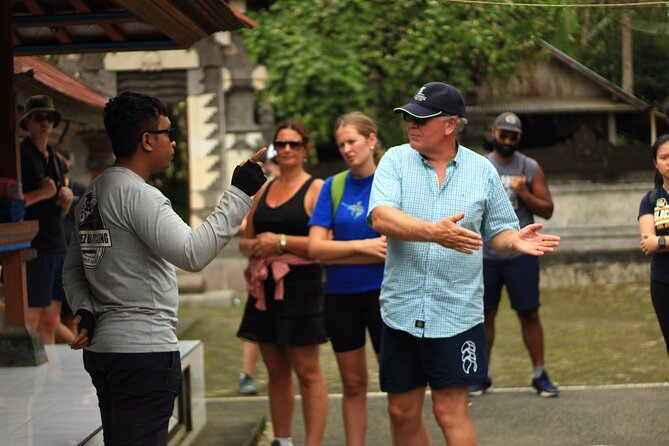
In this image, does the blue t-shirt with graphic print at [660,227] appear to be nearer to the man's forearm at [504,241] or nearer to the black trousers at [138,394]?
the man's forearm at [504,241]

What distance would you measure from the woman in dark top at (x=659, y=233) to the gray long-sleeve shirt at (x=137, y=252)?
10.4 ft

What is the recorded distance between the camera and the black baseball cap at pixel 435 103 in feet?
15.5

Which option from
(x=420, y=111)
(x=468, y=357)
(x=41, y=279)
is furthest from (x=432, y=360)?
(x=41, y=279)

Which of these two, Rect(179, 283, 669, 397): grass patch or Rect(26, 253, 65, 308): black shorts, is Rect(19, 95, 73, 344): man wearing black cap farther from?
Rect(179, 283, 669, 397): grass patch

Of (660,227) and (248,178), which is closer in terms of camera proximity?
(248,178)

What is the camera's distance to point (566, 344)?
34.3 ft

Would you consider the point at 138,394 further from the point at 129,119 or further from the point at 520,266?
the point at 520,266

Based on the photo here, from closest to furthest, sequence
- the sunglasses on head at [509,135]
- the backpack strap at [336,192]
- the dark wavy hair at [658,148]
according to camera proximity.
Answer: the backpack strap at [336,192] < the dark wavy hair at [658,148] < the sunglasses on head at [509,135]

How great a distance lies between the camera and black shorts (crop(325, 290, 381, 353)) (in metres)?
5.75

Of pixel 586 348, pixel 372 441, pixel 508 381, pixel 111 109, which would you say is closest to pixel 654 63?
pixel 586 348

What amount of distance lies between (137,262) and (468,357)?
163 centimetres

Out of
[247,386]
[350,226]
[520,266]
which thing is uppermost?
[350,226]

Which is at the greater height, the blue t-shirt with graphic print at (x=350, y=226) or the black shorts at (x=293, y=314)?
the blue t-shirt with graphic print at (x=350, y=226)

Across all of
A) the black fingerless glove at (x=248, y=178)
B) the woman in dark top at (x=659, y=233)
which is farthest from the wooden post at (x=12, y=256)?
the woman in dark top at (x=659, y=233)
